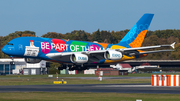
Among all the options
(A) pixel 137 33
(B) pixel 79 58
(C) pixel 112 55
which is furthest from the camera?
(A) pixel 137 33

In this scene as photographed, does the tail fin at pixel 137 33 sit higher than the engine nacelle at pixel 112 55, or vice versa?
the tail fin at pixel 137 33

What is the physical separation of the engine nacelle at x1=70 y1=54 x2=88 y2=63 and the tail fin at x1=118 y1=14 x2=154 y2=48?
12185mm

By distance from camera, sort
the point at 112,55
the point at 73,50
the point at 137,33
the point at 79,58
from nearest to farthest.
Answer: the point at 79,58
the point at 112,55
the point at 73,50
the point at 137,33

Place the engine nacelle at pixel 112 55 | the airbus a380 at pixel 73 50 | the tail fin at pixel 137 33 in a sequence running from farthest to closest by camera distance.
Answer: the tail fin at pixel 137 33 → the engine nacelle at pixel 112 55 → the airbus a380 at pixel 73 50

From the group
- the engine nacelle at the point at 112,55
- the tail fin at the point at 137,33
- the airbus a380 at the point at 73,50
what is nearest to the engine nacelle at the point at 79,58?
the airbus a380 at the point at 73,50

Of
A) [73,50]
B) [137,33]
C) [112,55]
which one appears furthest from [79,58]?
[137,33]

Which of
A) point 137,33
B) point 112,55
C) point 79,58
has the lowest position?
point 79,58

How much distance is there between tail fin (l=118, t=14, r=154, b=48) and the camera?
68.8 meters

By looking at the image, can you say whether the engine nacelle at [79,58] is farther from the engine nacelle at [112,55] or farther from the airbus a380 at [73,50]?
the engine nacelle at [112,55]

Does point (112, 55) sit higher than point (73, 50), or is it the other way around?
point (73, 50)

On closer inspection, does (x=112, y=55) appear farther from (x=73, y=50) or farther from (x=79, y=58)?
(x=73, y=50)

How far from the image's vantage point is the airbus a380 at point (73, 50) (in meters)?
55.1

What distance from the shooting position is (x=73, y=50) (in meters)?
61.0

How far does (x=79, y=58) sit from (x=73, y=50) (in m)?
3.10
